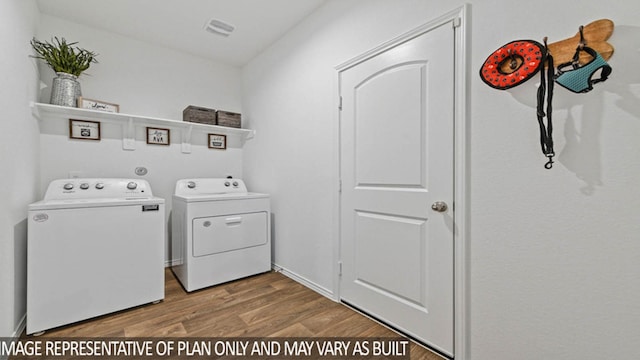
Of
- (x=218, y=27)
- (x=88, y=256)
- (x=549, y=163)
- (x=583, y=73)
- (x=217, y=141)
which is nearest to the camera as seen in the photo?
(x=583, y=73)

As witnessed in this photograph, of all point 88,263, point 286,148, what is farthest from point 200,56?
point 88,263

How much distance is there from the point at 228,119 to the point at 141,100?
34.1 inches

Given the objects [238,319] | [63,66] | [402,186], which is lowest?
[238,319]

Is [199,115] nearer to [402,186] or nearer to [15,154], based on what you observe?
[15,154]

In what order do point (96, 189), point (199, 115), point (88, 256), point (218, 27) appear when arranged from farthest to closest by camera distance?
point (199, 115), point (218, 27), point (96, 189), point (88, 256)

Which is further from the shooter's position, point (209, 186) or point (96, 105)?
point (209, 186)

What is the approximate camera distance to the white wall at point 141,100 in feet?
7.93

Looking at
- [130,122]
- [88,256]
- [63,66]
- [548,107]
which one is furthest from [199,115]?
[548,107]

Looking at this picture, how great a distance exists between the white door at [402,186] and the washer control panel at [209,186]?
1605mm

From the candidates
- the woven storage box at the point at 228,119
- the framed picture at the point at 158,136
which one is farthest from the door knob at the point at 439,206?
the framed picture at the point at 158,136

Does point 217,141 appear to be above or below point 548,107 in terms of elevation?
above

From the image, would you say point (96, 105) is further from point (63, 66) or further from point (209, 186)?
point (209, 186)

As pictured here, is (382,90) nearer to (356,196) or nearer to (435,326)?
(356,196)

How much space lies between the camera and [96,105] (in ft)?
7.96
